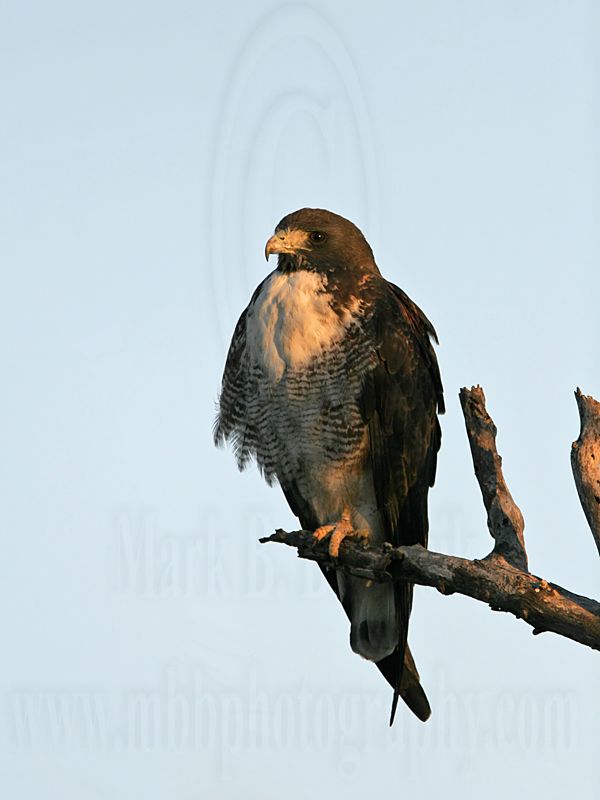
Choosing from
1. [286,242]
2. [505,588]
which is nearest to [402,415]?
[286,242]

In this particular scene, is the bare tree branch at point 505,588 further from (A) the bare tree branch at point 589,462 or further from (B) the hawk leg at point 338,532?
(B) the hawk leg at point 338,532

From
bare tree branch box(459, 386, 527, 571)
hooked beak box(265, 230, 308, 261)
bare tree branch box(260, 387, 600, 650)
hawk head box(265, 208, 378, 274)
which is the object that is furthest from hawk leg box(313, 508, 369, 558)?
hooked beak box(265, 230, 308, 261)

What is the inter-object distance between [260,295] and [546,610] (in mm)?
2750

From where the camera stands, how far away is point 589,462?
234 inches

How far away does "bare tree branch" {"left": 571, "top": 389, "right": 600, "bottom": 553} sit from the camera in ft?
19.4

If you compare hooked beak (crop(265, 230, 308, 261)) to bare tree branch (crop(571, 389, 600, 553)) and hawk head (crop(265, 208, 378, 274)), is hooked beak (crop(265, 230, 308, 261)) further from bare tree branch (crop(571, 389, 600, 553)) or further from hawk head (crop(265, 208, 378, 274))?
bare tree branch (crop(571, 389, 600, 553))

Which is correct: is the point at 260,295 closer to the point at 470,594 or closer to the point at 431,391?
the point at 431,391

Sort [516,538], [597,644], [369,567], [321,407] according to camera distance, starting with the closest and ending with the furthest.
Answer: [597,644] < [516,538] < [369,567] < [321,407]

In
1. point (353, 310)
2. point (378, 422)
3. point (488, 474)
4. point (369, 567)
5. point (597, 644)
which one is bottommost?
point (597, 644)

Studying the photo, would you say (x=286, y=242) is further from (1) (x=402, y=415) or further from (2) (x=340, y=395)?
(1) (x=402, y=415)

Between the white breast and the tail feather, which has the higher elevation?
the white breast

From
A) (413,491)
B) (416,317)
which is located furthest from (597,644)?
(416,317)

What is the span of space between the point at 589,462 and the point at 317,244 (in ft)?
7.42

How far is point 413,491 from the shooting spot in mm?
7430
